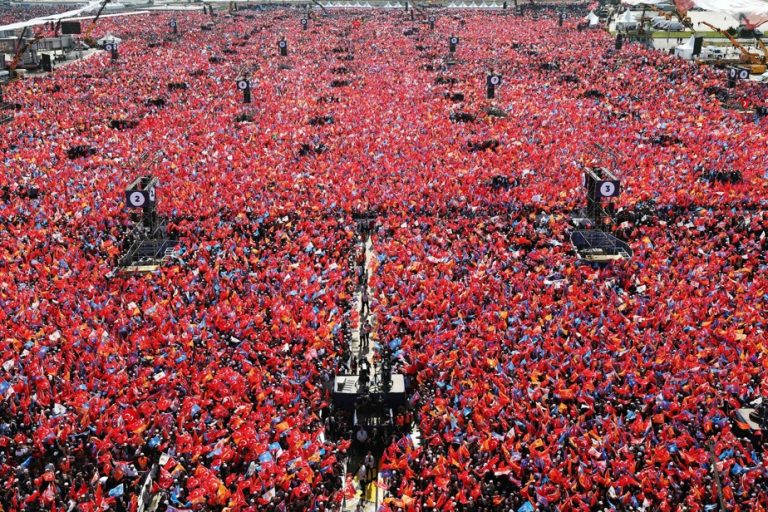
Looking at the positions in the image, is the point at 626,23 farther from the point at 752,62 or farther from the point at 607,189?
the point at 607,189

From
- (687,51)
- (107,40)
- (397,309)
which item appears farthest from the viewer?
(107,40)

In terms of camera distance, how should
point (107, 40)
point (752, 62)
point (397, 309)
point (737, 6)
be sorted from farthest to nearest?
point (107, 40), point (737, 6), point (752, 62), point (397, 309)

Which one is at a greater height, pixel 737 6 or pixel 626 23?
pixel 737 6

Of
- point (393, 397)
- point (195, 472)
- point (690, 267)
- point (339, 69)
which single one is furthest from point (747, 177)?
point (339, 69)

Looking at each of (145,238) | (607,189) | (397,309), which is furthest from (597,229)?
(145,238)

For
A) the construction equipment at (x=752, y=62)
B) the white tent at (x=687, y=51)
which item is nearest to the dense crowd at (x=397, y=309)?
the construction equipment at (x=752, y=62)

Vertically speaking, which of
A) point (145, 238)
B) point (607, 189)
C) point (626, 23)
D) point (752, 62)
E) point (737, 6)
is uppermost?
point (737, 6)

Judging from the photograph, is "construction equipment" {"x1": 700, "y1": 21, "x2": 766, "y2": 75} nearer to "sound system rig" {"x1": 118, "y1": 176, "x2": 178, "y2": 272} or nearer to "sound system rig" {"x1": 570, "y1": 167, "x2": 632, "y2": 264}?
"sound system rig" {"x1": 570, "y1": 167, "x2": 632, "y2": 264}
